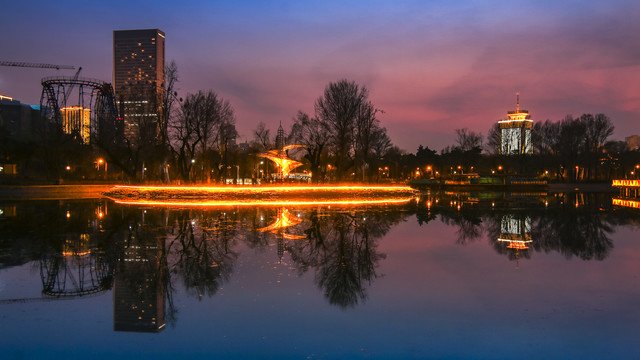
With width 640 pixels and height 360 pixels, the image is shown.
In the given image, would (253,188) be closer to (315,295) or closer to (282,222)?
(282,222)

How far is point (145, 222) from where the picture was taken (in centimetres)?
2106

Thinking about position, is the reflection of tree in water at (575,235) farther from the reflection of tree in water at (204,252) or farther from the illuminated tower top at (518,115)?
the illuminated tower top at (518,115)

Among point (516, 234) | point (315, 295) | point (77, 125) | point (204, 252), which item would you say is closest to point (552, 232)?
point (516, 234)

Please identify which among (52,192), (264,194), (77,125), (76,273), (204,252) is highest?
(77,125)

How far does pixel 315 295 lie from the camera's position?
893 centimetres

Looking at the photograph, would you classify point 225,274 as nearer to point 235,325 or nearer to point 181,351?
point 235,325

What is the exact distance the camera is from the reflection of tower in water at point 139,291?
24.8 feet

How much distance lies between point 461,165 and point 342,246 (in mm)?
89639

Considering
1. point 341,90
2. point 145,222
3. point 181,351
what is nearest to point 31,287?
point 181,351

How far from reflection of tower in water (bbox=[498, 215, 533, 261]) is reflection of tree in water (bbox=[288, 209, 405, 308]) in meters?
4.57

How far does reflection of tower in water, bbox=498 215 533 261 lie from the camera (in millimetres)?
14528

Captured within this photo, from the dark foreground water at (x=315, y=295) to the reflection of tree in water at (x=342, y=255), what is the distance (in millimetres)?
72

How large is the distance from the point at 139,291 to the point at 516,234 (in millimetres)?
14690

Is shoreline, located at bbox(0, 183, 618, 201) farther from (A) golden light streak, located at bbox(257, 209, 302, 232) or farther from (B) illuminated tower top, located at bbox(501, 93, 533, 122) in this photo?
(B) illuminated tower top, located at bbox(501, 93, 533, 122)
